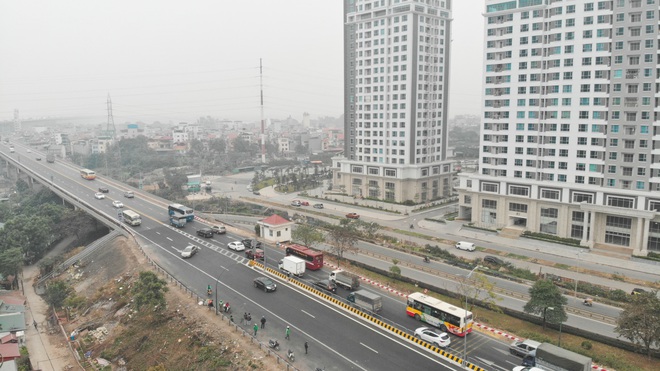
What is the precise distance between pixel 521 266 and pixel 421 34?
4619cm

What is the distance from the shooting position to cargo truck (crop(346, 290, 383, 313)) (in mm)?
34969

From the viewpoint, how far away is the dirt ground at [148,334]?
3069 centimetres

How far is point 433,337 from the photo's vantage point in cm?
3020

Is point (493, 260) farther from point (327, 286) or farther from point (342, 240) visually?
point (327, 286)

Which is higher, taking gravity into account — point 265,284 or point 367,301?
point 367,301

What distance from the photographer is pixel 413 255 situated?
52.6m

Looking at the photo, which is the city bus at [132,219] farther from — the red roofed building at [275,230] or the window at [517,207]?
the window at [517,207]

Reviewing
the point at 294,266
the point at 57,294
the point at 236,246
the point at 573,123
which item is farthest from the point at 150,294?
the point at 573,123

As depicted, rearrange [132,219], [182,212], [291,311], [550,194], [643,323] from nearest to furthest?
[643,323]
[291,311]
[550,194]
[132,219]
[182,212]

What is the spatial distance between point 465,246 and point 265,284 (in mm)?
26626

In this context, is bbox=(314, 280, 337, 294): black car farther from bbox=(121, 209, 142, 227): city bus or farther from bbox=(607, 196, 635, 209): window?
Result: bbox=(607, 196, 635, 209): window

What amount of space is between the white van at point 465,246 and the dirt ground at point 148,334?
105 ft

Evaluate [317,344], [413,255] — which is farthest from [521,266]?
[317,344]

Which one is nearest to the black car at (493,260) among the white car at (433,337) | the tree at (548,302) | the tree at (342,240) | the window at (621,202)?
the tree at (342,240)
